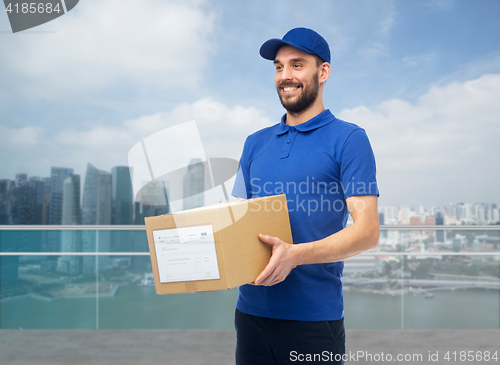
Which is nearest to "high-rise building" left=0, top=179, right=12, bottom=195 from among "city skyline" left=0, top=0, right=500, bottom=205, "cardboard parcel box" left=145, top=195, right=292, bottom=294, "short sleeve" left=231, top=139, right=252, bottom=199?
"city skyline" left=0, top=0, right=500, bottom=205

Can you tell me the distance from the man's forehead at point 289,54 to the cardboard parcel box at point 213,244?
0.39 metres

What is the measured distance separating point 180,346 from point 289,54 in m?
2.33

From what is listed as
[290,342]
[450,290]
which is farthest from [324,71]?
[450,290]

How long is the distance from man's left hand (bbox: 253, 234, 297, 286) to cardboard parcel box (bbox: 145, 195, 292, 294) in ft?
0.06

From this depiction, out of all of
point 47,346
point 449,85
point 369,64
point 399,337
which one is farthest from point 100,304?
point 449,85

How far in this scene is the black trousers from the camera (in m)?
0.77

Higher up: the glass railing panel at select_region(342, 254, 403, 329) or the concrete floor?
the glass railing panel at select_region(342, 254, 403, 329)

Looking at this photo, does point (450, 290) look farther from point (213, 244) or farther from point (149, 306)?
point (213, 244)

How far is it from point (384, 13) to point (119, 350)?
5534 millimetres

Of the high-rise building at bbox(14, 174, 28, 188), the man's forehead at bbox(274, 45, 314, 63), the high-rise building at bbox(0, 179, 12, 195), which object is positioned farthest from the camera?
the high-rise building at bbox(14, 174, 28, 188)

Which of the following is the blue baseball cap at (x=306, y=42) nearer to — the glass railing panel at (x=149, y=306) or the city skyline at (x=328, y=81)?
the glass railing panel at (x=149, y=306)

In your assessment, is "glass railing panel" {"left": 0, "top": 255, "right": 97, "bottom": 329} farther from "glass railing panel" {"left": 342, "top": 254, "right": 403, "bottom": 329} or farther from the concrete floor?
"glass railing panel" {"left": 342, "top": 254, "right": 403, "bottom": 329}

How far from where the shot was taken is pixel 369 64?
5602 millimetres

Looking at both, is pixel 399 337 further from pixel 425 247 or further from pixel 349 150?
pixel 349 150
